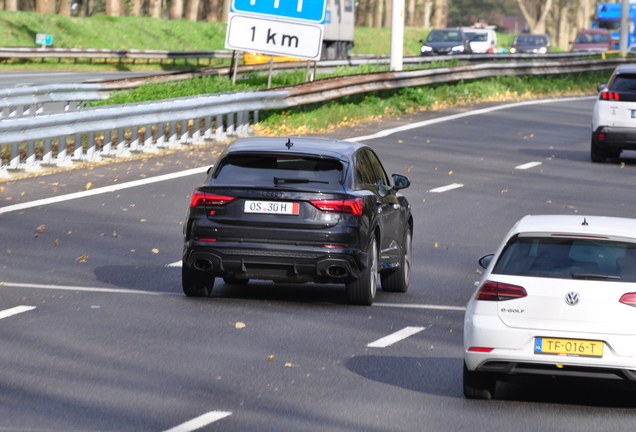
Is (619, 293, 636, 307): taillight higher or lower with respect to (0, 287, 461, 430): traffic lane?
higher

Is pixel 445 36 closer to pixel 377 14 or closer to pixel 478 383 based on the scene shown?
pixel 478 383

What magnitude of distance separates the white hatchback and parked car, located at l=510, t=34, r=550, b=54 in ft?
187

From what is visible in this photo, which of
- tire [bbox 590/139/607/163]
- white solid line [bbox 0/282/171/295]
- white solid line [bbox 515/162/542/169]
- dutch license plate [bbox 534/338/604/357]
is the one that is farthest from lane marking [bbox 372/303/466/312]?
tire [bbox 590/139/607/163]

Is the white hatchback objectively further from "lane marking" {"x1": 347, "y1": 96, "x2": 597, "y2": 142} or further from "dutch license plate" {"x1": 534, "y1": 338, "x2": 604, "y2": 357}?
"lane marking" {"x1": 347, "y1": 96, "x2": 597, "y2": 142}

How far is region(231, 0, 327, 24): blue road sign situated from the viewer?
25453 mm

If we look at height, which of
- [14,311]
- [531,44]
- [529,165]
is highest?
[14,311]

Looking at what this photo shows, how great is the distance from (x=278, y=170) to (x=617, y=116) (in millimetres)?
13040

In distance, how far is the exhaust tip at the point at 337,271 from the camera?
10938 mm

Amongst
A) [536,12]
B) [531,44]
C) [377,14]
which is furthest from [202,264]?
[377,14]

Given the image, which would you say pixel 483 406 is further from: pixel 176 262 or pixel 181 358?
pixel 176 262

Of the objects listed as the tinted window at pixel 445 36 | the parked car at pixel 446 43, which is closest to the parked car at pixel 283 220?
the parked car at pixel 446 43

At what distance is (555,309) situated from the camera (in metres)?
7.64

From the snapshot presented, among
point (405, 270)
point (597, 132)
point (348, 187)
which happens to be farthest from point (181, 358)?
point (597, 132)

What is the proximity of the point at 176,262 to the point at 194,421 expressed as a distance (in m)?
6.19
